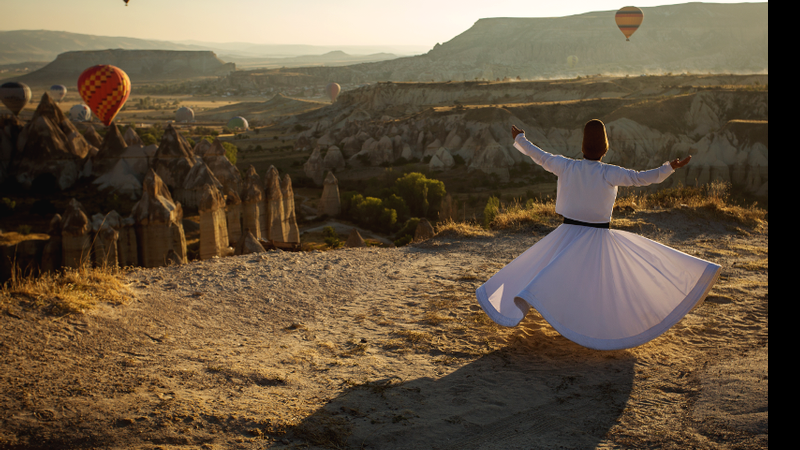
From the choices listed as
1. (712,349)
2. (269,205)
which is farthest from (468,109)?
(712,349)

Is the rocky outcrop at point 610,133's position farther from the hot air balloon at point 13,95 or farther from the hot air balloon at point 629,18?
the hot air balloon at point 13,95

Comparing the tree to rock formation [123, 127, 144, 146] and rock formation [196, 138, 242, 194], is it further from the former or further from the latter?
rock formation [123, 127, 144, 146]

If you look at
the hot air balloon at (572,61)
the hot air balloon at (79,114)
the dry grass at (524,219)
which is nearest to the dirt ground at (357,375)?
the dry grass at (524,219)

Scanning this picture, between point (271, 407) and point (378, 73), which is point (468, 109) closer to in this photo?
point (271, 407)

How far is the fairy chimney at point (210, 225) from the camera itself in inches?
712

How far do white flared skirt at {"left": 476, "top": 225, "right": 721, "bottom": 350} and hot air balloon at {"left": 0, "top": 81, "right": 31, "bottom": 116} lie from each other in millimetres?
62000

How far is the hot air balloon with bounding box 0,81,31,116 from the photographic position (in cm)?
5272

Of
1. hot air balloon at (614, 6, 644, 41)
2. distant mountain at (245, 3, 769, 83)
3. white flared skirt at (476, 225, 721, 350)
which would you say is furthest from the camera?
distant mountain at (245, 3, 769, 83)

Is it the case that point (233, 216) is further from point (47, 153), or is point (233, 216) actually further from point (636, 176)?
point (47, 153)

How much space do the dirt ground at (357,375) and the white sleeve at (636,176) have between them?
5.29 feet

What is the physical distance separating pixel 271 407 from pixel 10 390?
1.95 metres

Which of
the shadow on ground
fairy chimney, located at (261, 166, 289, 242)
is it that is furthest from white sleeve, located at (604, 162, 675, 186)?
fairy chimney, located at (261, 166, 289, 242)

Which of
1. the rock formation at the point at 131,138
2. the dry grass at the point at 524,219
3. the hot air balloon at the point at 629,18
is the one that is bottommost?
the dry grass at the point at 524,219
